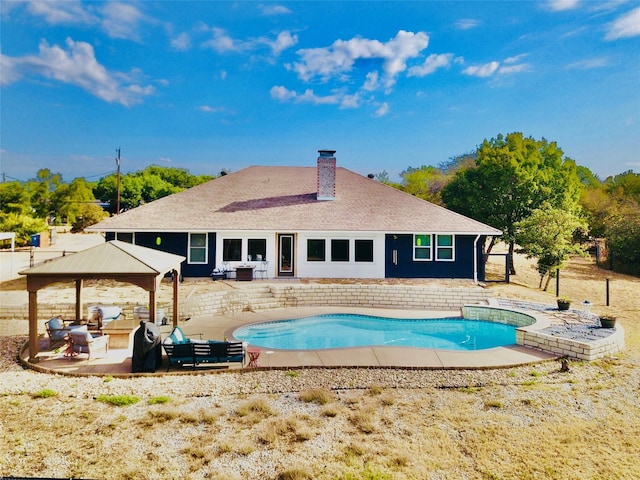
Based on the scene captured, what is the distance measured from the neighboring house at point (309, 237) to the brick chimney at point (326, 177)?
588mm

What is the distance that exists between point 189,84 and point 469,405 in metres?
32.5

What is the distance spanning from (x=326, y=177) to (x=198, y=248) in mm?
9055

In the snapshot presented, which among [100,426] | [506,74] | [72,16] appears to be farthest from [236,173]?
[100,426]

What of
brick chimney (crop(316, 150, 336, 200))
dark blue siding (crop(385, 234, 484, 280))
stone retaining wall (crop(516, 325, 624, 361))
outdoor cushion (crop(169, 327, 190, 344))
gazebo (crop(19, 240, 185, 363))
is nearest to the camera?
gazebo (crop(19, 240, 185, 363))

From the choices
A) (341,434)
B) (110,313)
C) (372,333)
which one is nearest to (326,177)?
(372,333)

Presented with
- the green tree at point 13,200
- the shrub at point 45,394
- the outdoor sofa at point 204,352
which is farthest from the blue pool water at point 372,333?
the green tree at point 13,200

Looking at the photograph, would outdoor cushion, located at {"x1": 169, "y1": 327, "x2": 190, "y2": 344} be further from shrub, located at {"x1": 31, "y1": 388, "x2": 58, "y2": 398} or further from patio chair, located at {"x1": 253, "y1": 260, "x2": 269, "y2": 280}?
patio chair, located at {"x1": 253, "y1": 260, "x2": 269, "y2": 280}

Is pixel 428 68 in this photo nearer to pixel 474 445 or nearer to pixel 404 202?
pixel 404 202

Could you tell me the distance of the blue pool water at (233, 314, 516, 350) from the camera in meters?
14.3

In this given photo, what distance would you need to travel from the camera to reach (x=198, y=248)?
887 inches

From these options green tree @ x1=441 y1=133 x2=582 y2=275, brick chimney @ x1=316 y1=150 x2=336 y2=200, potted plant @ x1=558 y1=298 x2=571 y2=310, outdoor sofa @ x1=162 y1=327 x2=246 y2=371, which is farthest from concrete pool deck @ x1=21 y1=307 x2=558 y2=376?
green tree @ x1=441 y1=133 x2=582 y2=275

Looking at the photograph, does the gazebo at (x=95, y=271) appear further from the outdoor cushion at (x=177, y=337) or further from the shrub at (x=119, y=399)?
the shrub at (x=119, y=399)

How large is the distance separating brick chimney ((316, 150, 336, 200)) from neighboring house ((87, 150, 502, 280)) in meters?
0.59

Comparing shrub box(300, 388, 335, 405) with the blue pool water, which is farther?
the blue pool water
